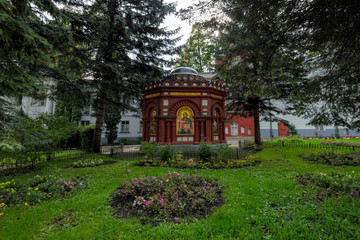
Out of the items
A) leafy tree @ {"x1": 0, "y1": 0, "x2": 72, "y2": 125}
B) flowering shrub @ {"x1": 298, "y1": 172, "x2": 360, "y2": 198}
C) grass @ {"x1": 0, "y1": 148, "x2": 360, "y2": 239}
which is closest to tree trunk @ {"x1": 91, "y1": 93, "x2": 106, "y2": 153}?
leafy tree @ {"x1": 0, "y1": 0, "x2": 72, "y2": 125}

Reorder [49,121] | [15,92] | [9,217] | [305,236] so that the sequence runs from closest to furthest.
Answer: [305,236] < [9,217] < [15,92] < [49,121]

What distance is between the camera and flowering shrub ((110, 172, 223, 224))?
352cm

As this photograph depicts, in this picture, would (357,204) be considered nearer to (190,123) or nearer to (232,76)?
(232,76)

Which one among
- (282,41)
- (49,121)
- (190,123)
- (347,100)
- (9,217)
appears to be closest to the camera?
(9,217)

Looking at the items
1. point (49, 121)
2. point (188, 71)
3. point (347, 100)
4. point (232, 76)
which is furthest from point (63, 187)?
point (188, 71)

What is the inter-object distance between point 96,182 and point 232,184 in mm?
4916

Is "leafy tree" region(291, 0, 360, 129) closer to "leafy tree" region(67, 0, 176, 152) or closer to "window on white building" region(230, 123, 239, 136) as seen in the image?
"leafy tree" region(67, 0, 176, 152)

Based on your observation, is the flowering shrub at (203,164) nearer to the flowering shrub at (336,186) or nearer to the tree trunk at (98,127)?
the flowering shrub at (336,186)

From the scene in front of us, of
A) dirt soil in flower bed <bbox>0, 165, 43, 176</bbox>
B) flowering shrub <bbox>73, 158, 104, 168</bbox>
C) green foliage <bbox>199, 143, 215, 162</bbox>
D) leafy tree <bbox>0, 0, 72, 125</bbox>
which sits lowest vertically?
dirt soil in flower bed <bbox>0, 165, 43, 176</bbox>

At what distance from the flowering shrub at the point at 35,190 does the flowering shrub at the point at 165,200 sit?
1667 mm

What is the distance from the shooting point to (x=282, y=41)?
17.7 ft

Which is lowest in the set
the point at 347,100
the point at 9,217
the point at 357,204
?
the point at 9,217

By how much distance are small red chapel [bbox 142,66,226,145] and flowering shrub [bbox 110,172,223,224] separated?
7471mm

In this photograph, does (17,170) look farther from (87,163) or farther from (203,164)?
(203,164)
